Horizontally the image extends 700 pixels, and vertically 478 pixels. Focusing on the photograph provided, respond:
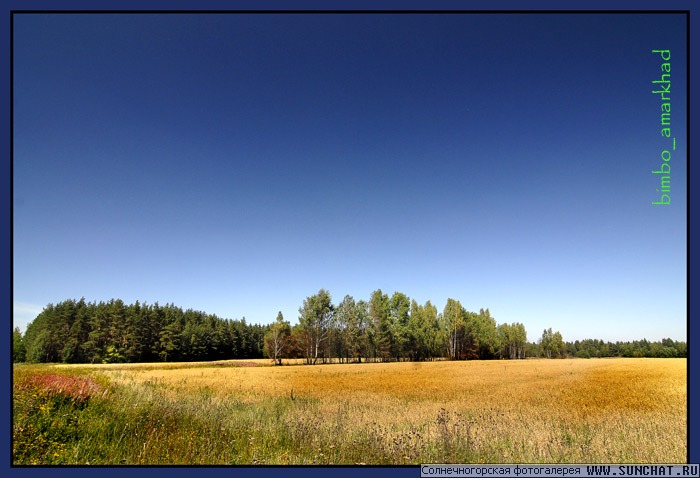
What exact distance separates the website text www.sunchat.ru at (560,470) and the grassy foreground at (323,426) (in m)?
0.27

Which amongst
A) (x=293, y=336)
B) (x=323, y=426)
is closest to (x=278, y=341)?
(x=293, y=336)

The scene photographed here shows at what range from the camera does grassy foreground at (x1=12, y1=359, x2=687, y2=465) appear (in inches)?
283

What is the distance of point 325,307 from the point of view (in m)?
28.4

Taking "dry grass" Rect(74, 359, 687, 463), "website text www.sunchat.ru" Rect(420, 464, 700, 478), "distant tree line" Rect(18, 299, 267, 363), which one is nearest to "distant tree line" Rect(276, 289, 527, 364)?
"distant tree line" Rect(18, 299, 267, 363)

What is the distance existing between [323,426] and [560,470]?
4.51 m

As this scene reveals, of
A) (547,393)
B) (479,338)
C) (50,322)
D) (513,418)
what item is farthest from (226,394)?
(479,338)

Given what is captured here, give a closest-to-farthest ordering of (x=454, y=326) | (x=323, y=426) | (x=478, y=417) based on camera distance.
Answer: (x=323, y=426), (x=478, y=417), (x=454, y=326)

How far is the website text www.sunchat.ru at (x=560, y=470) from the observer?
21.7ft

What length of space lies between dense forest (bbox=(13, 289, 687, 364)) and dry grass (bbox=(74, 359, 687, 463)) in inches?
69.5

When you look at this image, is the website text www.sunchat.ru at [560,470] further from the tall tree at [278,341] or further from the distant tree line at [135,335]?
the tall tree at [278,341]

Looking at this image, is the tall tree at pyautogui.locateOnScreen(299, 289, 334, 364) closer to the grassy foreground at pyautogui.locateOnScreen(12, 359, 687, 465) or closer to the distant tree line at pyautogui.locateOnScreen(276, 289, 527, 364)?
the distant tree line at pyautogui.locateOnScreen(276, 289, 527, 364)

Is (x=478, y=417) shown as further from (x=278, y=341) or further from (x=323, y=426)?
A: (x=278, y=341)

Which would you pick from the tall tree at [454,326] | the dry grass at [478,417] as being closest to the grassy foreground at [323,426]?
the dry grass at [478,417]

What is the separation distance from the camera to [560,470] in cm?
662
